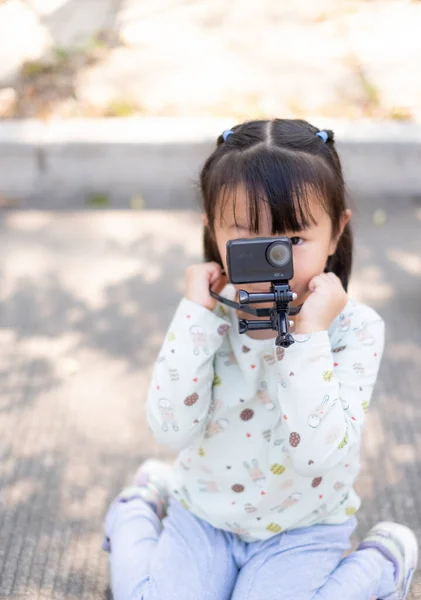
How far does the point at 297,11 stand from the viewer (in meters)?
5.20

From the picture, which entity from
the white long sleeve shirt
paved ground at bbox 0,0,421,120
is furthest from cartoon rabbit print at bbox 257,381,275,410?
paved ground at bbox 0,0,421,120

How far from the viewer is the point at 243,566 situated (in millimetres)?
1792

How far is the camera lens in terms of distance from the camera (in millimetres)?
1405

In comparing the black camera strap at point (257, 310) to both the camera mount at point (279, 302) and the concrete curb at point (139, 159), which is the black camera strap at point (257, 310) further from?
the concrete curb at point (139, 159)

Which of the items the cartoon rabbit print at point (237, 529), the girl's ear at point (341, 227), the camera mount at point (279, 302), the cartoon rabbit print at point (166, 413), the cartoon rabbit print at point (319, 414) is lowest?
the cartoon rabbit print at point (237, 529)

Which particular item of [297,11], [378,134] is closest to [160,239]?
[378,134]

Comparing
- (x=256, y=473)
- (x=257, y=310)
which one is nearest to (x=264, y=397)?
(x=256, y=473)

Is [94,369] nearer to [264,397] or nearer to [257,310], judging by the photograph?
[264,397]

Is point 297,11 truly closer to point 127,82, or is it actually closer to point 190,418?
point 127,82

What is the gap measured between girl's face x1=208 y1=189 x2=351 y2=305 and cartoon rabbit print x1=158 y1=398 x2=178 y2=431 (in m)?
0.31

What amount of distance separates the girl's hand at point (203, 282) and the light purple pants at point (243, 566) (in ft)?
1.74

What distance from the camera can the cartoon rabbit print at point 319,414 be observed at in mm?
1535

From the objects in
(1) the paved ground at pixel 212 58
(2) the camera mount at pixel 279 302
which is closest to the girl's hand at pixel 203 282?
(2) the camera mount at pixel 279 302

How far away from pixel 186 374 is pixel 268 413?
0.21m
